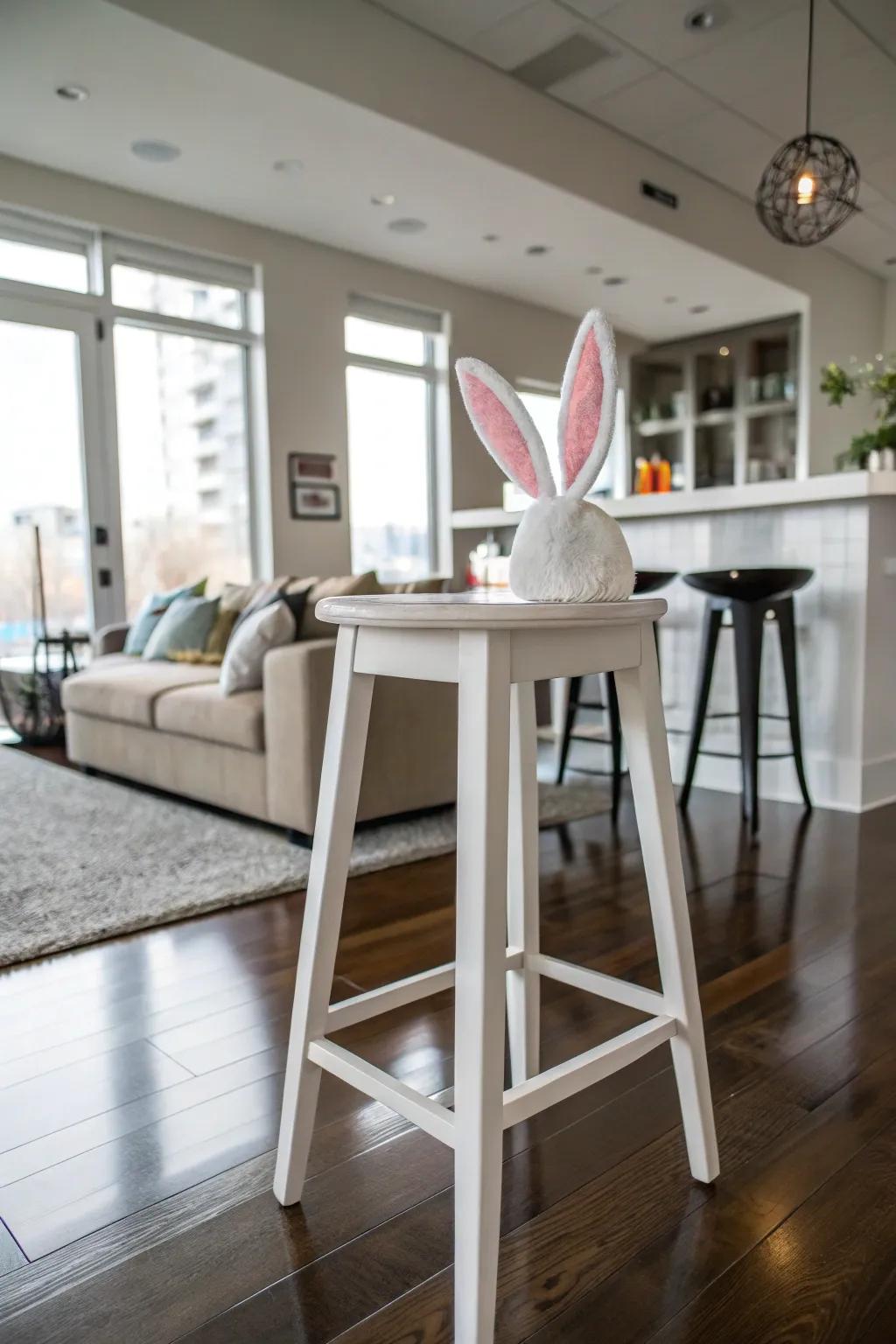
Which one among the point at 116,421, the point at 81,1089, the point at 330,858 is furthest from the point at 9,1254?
the point at 116,421

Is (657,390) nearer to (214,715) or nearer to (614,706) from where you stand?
(614,706)

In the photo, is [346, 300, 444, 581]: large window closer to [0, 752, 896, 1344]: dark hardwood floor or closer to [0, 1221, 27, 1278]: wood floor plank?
[0, 752, 896, 1344]: dark hardwood floor

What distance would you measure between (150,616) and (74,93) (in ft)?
7.53

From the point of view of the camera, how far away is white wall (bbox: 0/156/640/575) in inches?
200

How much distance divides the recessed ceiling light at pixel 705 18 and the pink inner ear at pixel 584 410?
4.30 meters

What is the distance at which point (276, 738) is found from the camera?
2.98 metres

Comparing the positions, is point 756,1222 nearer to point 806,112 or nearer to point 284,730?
point 284,730

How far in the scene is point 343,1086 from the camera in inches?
59.9

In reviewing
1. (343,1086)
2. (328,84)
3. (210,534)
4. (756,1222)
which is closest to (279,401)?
(210,534)

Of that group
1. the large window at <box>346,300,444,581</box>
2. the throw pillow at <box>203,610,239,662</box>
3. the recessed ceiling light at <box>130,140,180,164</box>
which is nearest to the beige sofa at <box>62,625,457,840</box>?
the throw pillow at <box>203,610,239,662</box>

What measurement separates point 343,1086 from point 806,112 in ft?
18.8

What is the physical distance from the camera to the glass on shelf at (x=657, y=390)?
8.37 metres

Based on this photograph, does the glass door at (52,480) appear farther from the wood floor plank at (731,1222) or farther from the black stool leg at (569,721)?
the wood floor plank at (731,1222)

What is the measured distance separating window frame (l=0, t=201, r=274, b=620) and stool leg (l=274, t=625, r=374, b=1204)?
466 cm
